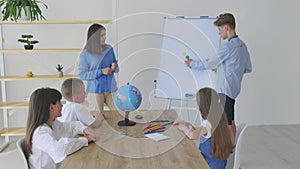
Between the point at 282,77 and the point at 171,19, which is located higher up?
the point at 171,19

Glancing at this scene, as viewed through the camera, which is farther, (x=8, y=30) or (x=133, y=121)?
(x=8, y=30)

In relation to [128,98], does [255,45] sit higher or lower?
higher

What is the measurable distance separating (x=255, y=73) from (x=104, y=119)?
2.70 meters

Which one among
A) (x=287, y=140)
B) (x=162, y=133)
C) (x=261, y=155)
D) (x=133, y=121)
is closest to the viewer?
(x=162, y=133)

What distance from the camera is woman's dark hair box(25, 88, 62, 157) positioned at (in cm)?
186

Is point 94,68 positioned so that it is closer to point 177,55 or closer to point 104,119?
point 104,119

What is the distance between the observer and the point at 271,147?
381cm

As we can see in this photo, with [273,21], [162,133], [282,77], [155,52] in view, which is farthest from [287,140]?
[162,133]

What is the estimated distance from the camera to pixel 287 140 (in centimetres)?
403

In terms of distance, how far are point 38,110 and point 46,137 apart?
6.5 inches

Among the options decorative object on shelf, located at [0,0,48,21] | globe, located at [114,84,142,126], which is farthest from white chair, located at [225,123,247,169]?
decorative object on shelf, located at [0,0,48,21]

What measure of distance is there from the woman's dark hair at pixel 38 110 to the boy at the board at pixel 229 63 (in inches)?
67.2

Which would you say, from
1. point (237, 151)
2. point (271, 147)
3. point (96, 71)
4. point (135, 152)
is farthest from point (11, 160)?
point (271, 147)

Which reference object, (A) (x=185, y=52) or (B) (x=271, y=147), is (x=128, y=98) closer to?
(A) (x=185, y=52)
